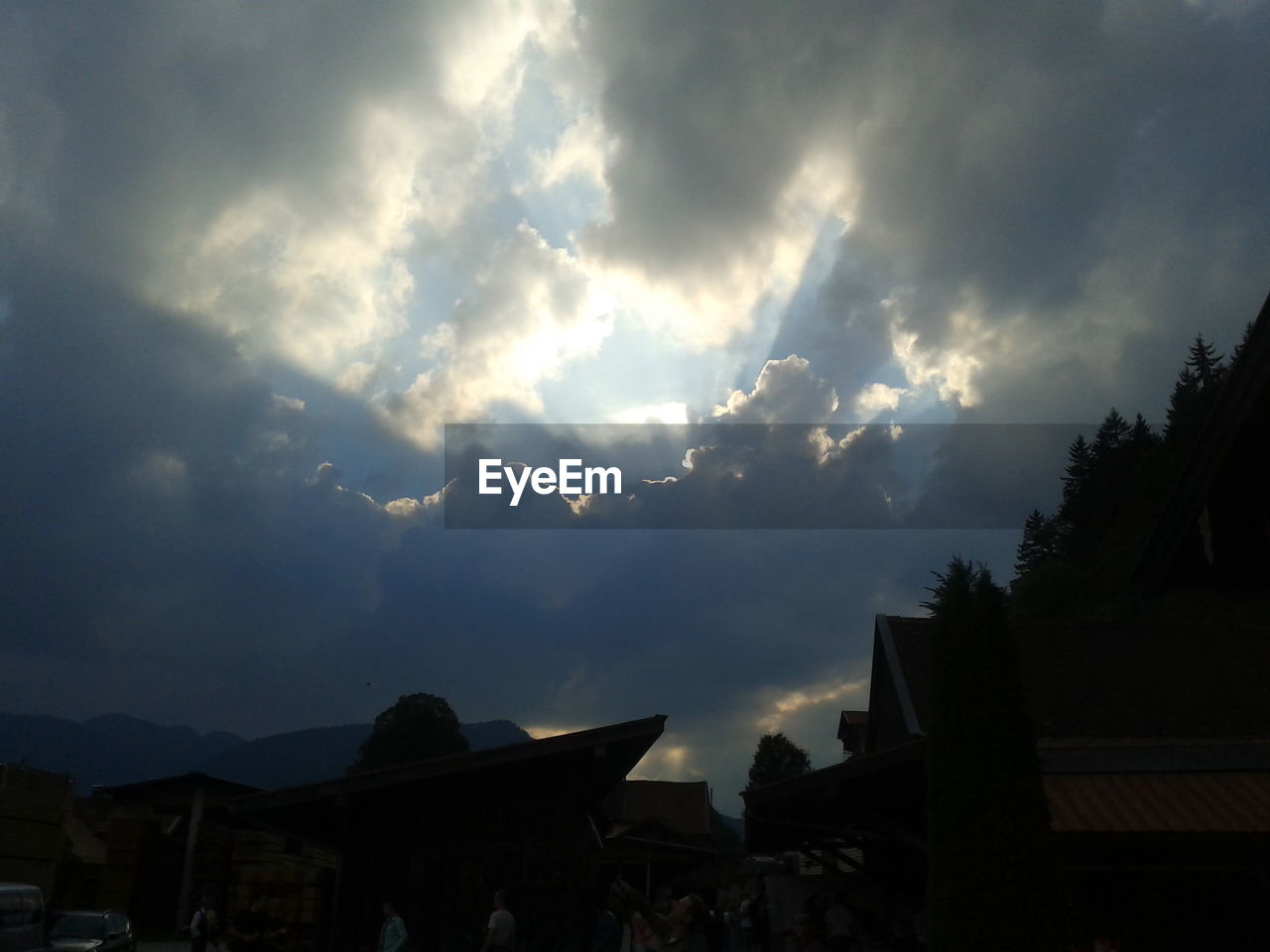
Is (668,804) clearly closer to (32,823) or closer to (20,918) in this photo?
(32,823)

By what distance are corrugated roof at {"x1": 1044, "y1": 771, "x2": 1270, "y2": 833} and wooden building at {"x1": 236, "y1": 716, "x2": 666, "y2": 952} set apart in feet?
17.7

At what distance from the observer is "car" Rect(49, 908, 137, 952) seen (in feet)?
54.4

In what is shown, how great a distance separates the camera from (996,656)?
918 centimetres

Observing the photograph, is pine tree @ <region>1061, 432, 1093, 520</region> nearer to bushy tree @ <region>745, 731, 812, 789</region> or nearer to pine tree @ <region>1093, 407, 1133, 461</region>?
pine tree @ <region>1093, 407, 1133, 461</region>

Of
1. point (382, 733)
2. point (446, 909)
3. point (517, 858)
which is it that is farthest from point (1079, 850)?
point (382, 733)

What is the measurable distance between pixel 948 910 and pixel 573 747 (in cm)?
583

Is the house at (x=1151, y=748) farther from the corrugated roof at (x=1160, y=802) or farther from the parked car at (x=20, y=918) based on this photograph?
the parked car at (x=20, y=918)

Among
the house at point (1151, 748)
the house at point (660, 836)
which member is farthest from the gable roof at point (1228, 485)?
the house at point (660, 836)

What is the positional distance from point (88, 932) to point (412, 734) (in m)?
46.1

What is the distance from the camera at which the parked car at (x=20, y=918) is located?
1471cm

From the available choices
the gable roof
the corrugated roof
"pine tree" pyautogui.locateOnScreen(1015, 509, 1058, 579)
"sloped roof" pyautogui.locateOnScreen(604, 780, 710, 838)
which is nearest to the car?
the corrugated roof

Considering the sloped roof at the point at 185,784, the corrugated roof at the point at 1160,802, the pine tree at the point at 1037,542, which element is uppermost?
the pine tree at the point at 1037,542

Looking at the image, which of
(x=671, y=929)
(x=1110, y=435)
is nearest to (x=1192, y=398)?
(x=1110, y=435)

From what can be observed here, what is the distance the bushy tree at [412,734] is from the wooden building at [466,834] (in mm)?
50299
